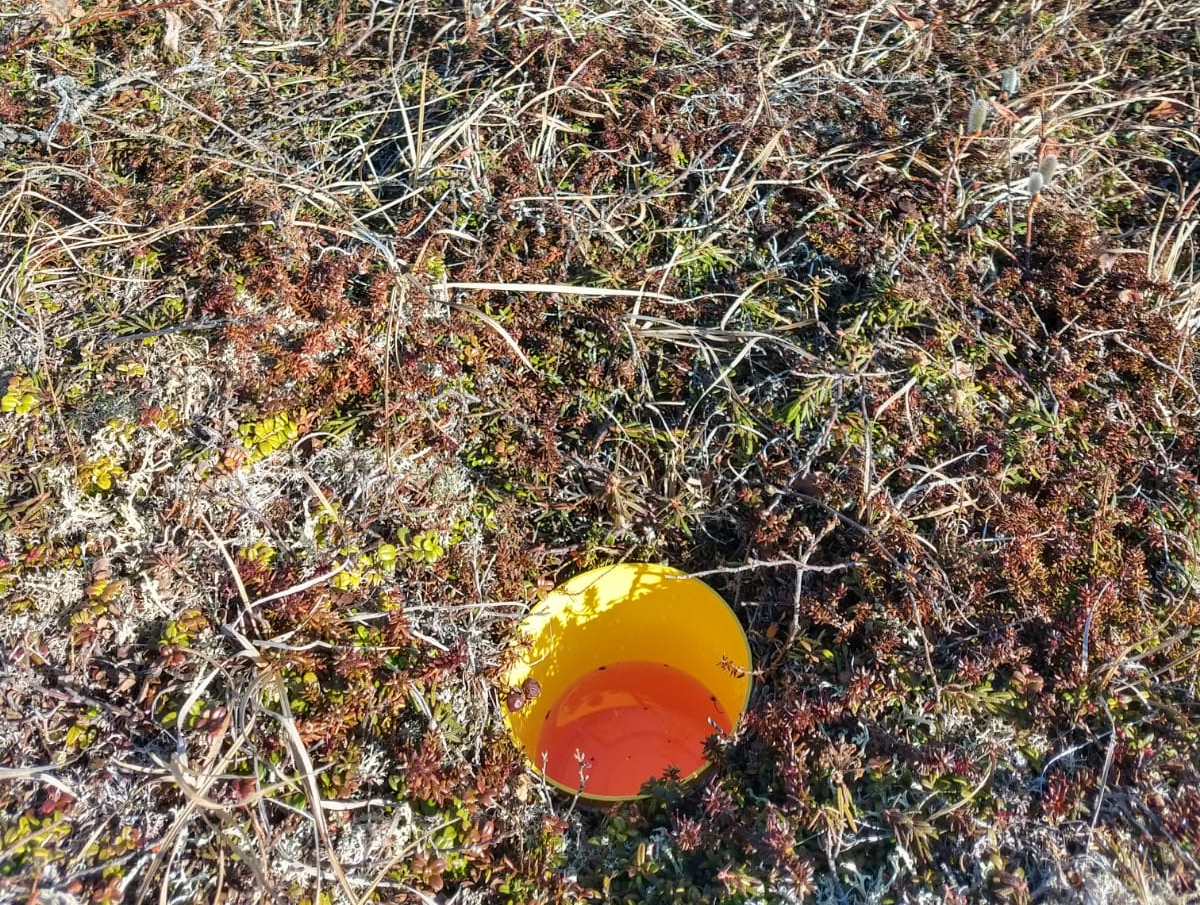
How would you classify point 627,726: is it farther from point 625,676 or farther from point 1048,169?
point 1048,169

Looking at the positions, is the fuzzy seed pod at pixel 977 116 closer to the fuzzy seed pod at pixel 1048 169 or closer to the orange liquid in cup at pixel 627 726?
the fuzzy seed pod at pixel 1048 169

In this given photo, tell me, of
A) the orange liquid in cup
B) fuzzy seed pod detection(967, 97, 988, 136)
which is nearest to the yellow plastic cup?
the orange liquid in cup

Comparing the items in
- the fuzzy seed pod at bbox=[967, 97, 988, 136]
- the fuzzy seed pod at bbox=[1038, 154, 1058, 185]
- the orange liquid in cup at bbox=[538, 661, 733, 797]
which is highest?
the fuzzy seed pod at bbox=[967, 97, 988, 136]

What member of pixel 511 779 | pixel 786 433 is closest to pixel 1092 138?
pixel 786 433

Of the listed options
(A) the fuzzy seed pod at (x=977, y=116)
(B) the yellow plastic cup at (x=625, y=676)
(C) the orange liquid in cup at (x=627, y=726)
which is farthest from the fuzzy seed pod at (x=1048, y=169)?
(C) the orange liquid in cup at (x=627, y=726)

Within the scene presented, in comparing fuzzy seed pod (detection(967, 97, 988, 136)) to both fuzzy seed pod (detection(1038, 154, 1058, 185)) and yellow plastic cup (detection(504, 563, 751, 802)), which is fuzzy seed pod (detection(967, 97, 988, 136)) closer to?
fuzzy seed pod (detection(1038, 154, 1058, 185))

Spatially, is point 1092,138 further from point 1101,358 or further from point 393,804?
point 393,804

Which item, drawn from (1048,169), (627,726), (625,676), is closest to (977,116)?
(1048,169)
